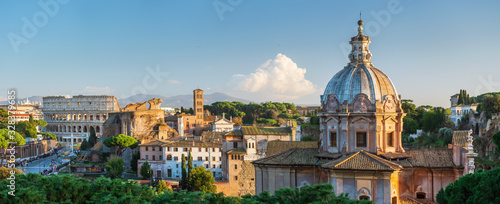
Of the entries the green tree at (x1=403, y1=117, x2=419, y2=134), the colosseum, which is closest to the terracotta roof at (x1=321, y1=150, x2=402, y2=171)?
the green tree at (x1=403, y1=117, x2=419, y2=134)

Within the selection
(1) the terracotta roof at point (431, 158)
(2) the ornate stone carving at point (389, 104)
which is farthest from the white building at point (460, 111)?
(2) the ornate stone carving at point (389, 104)

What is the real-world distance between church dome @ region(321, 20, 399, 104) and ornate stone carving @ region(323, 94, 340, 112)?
0.23 meters

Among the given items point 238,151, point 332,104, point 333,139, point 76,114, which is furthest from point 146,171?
point 76,114

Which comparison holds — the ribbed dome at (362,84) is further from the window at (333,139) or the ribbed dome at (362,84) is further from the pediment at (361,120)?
the window at (333,139)

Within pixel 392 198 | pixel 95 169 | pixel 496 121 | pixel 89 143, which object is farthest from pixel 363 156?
pixel 89 143

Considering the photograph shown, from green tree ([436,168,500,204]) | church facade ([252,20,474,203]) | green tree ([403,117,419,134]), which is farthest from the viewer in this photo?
green tree ([403,117,419,134])

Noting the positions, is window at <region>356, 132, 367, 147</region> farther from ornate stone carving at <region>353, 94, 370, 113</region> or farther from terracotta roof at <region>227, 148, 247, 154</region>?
terracotta roof at <region>227, 148, 247, 154</region>

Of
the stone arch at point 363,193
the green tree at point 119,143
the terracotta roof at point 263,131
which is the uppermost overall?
the terracotta roof at point 263,131

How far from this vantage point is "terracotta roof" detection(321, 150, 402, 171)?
16773 millimetres

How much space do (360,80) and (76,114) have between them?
273 ft

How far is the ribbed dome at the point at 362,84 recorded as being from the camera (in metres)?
19.0

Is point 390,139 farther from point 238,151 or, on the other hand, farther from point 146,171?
point 146,171

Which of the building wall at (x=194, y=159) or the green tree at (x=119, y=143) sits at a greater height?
the green tree at (x=119, y=143)

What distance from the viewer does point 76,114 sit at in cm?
9044
